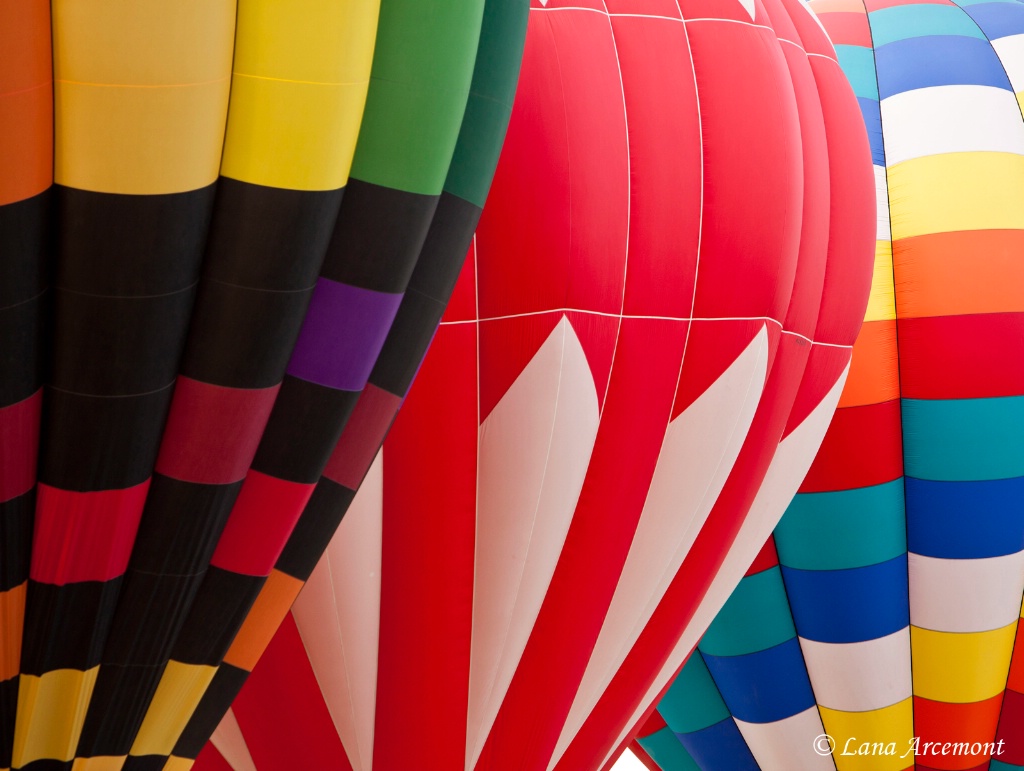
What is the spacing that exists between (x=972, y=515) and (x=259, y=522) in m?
2.31

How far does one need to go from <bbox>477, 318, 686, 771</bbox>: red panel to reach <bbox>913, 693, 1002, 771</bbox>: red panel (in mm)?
1579

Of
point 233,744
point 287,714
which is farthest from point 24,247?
point 233,744

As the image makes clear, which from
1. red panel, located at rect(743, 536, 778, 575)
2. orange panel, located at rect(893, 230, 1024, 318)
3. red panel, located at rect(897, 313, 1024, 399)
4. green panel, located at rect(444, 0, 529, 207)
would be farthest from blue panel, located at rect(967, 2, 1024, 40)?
green panel, located at rect(444, 0, 529, 207)

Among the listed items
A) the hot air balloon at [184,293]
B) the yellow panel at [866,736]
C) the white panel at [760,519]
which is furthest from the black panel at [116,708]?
the yellow panel at [866,736]

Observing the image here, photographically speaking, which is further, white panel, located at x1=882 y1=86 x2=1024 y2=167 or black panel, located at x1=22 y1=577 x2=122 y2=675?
white panel, located at x1=882 y1=86 x2=1024 y2=167

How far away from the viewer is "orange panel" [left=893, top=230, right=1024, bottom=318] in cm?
306

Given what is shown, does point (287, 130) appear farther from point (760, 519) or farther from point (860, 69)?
point (860, 69)

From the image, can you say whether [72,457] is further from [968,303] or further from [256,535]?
[968,303]

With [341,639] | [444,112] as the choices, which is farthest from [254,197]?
[341,639]

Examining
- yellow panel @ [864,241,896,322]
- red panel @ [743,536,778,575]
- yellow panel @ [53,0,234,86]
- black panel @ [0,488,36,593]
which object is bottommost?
black panel @ [0,488,36,593]

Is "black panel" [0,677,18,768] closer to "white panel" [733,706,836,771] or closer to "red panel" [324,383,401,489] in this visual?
"red panel" [324,383,401,489]

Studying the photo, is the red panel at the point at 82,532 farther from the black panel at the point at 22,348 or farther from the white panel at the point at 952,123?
the white panel at the point at 952,123

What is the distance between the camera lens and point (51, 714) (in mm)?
1408

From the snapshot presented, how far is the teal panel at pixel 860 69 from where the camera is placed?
3.39m
